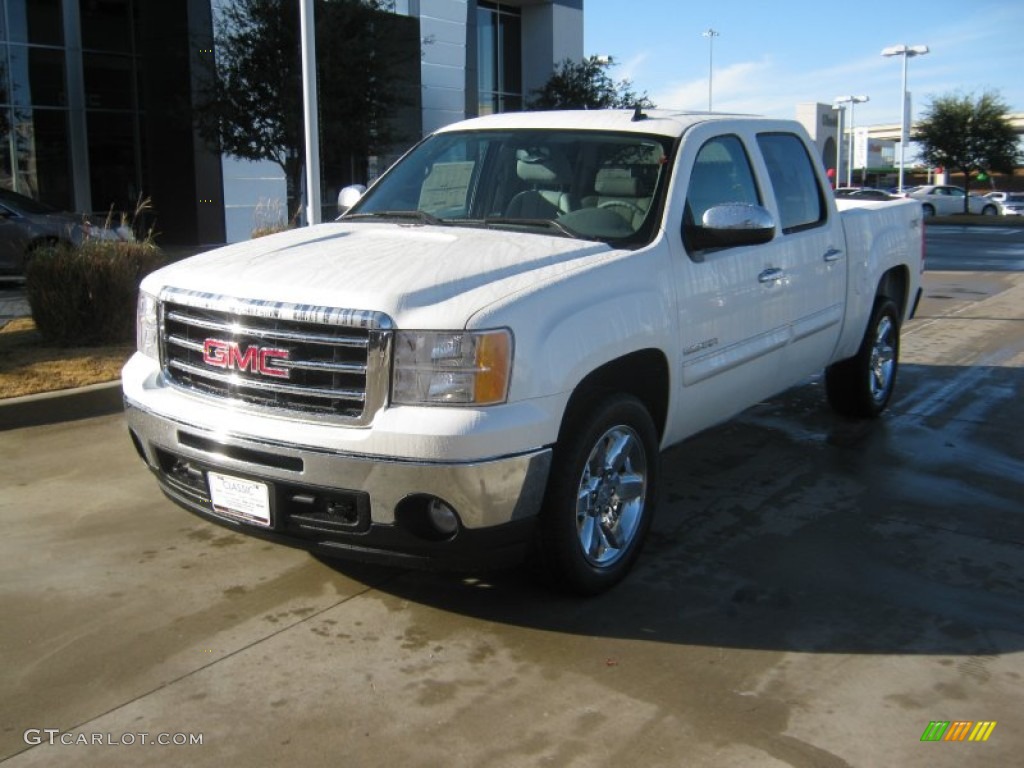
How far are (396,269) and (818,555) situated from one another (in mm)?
2371

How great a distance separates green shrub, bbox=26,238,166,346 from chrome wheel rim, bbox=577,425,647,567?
610 centimetres

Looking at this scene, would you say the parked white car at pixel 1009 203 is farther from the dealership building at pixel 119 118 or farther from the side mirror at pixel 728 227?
the side mirror at pixel 728 227

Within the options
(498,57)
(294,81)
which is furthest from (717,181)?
(498,57)

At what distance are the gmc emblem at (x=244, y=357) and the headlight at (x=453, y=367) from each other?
495mm

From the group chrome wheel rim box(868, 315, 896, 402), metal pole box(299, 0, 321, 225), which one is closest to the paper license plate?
chrome wheel rim box(868, 315, 896, 402)

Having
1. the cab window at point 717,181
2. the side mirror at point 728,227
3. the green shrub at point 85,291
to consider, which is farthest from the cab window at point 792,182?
the green shrub at point 85,291

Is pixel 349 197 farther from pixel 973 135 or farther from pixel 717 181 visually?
pixel 973 135

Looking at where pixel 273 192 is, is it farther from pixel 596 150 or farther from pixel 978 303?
pixel 596 150

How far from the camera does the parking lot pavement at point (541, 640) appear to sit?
3.22 meters

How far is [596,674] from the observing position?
12.0ft

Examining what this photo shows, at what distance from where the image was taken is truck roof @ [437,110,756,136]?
5.07 m

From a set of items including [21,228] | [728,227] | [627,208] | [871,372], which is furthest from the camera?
[21,228]

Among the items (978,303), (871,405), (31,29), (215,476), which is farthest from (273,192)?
(215,476)

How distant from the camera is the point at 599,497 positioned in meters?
4.21
